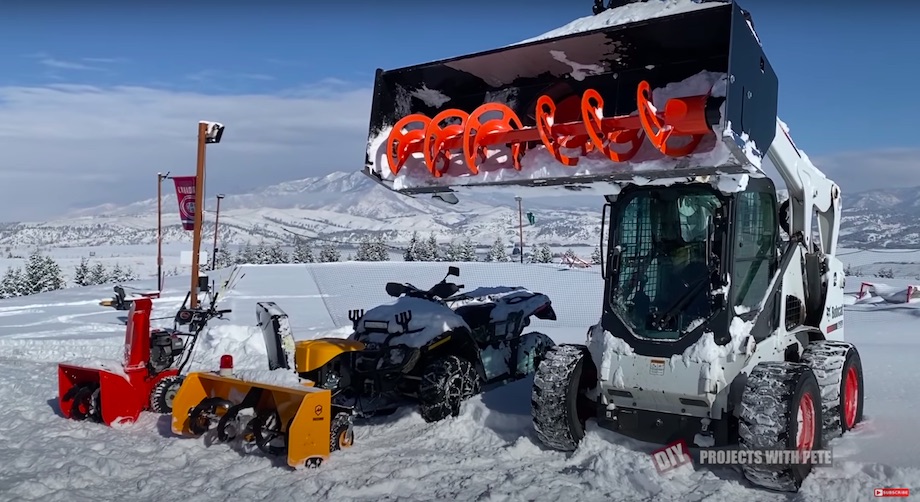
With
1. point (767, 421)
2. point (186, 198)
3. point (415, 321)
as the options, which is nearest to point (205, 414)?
point (415, 321)

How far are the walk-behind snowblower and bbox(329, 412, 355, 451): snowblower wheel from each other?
8.18ft

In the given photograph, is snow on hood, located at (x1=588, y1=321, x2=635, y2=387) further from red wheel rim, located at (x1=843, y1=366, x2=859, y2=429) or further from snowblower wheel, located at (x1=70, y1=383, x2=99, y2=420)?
snowblower wheel, located at (x1=70, y1=383, x2=99, y2=420)

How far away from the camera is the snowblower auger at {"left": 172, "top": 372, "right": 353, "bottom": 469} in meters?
5.68

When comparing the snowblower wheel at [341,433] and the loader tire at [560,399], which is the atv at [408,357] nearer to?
the snowblower wheel at [341,433]

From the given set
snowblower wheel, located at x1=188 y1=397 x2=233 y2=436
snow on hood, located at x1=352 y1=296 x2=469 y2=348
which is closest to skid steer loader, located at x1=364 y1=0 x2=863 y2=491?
snow on hood, located at x1=352 y1=296 x2=469 y2=348

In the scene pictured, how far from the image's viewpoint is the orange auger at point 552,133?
15.0 ft

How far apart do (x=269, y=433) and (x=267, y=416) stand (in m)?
0.17

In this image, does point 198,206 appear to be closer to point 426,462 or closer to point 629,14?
point 426,462

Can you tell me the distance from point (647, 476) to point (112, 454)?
4.55 m

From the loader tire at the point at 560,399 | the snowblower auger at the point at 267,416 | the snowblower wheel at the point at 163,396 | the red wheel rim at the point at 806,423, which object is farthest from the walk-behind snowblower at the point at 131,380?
the red wheel rim at the point at 806,423

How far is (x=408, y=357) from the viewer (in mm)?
7504

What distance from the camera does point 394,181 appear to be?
5.97 m

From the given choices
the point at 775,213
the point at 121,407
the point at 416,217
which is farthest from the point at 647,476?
the point at 416,217

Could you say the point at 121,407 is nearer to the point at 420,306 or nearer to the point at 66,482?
the point at 66,482
